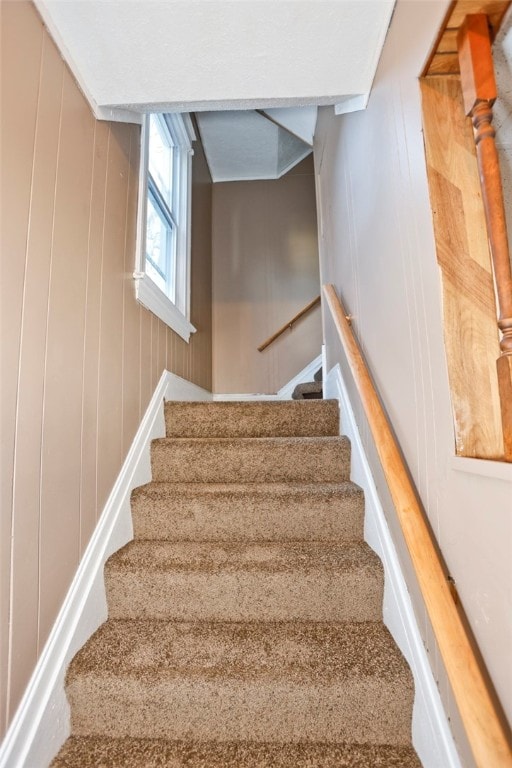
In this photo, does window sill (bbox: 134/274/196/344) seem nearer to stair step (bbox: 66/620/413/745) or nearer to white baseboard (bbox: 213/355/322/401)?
white baseboard (bbox: 213/355/322/401)

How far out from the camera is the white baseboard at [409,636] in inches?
34.7

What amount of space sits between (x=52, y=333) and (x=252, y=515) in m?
0.97

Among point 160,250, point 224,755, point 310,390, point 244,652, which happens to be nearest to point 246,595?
point 244,652

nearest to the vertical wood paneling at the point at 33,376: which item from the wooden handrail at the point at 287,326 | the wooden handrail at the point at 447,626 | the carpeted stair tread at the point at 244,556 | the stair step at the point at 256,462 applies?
the carpeted stair tread at the point at 244,556

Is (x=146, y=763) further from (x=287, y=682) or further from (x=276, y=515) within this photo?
(x=276, y=515)

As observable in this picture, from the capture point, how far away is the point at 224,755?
38.2 inches

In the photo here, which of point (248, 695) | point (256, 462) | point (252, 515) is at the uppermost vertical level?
point (256, 462)

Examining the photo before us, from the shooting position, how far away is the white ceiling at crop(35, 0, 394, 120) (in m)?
1.11

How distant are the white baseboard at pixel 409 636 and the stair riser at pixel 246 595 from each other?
0.08 metres

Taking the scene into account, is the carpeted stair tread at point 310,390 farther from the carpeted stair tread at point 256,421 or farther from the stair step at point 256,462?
the stair step at point 256,462

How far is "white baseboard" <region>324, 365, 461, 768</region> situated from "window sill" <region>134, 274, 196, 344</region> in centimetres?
121

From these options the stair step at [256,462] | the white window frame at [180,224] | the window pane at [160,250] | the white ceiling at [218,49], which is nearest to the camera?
the white ceiling at [218,49]

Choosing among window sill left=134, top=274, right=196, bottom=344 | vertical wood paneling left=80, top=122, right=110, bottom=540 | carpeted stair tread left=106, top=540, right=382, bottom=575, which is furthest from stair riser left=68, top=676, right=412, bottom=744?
window sill left=134, top=274, right=196, bottom=344

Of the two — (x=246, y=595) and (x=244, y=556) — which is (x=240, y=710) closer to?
(x=246, y=595)
